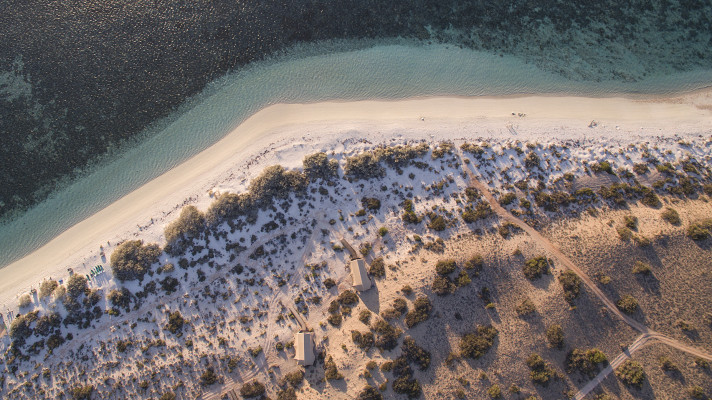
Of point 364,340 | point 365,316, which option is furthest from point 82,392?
point 365,316

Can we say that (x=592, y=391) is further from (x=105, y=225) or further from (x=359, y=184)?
(x=105, y=225)

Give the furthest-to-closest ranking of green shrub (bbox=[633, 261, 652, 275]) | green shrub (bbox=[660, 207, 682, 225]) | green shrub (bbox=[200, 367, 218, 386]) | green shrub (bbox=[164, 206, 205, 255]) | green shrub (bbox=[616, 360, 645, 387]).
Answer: green shrub (bbox=[164, 206, 205, 255])
green shrub (bbox=[660, 207, 682, 225])
green shrub (bbox=[200, 367, 218, 386])
green shrub (bbox=[633, 261, 652, 275])
green shrub (bbox=[616, 360, 645, 387])

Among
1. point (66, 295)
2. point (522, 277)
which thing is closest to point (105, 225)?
point (66, 295)

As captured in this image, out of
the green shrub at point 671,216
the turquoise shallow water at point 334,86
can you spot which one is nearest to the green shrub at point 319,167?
the turquoise shallow water at point 334,86

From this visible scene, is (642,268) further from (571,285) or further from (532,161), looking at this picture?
(532,161)

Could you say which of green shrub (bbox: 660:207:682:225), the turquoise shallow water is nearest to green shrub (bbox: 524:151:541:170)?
the turquoise shallow water

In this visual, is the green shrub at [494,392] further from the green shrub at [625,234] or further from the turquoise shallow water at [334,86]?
the turquoise shallow water at [334,86]

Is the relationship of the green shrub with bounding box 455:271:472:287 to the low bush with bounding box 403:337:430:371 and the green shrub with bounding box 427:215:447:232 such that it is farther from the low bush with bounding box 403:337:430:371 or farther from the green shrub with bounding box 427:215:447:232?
the low bush with bounding box 403:337:430:371

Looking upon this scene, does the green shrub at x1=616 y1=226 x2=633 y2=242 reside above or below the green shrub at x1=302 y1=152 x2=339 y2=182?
below
